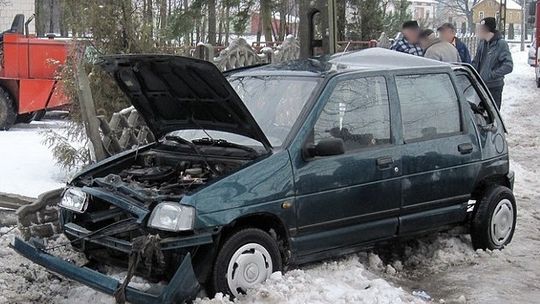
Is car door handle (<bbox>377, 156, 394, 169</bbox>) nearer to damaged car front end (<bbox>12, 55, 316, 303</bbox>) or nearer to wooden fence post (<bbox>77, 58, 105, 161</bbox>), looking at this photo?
damaged car front end (<bbox>12, 55, 316, 303</bbox>)

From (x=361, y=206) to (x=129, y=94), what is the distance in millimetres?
2010

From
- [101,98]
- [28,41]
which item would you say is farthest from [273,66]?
[28,41]

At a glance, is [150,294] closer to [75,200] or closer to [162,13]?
[75,200]

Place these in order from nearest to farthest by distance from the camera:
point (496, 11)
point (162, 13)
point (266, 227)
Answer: point (266, 227) < point (162, 13) < point (496, 11)

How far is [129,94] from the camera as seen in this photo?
20.4 ft

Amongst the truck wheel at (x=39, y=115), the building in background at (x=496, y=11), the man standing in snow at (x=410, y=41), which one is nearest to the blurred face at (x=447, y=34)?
the man standing in snow at (x=410, y=41)

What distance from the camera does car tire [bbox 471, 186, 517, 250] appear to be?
686cm

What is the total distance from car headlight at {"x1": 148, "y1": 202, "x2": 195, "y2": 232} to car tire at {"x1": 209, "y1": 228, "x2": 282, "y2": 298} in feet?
1.10

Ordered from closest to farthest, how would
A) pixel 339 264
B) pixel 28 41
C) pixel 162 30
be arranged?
1. pixel 339 264
2. pixel 162 30
3. pixel 28 41

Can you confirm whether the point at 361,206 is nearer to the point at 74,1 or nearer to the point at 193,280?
the point at 193,280

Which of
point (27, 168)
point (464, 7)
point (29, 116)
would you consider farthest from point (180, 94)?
point (464, 7)

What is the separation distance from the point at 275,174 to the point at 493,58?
6.66 m

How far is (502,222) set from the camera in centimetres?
703

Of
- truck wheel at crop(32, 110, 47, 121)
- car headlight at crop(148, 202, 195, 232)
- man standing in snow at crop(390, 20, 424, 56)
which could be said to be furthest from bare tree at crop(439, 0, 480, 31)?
car headlight at crop(148, 202, 195, 232)
